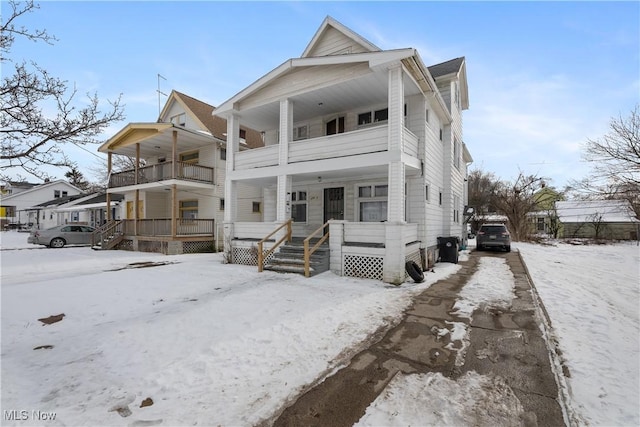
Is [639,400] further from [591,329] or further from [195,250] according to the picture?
[195,250]

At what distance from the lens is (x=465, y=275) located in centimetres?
956

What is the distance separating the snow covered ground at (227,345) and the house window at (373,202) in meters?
3.65

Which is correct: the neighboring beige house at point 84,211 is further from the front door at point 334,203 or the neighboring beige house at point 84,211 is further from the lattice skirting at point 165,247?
the front door at point 334,203

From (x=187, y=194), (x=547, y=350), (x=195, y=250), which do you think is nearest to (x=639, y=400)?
(x=547, y=350)

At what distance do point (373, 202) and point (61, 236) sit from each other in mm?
21319

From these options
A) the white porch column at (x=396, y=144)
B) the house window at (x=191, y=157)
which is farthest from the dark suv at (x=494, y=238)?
the house window at (x=191, y=157)

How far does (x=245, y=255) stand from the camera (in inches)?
451

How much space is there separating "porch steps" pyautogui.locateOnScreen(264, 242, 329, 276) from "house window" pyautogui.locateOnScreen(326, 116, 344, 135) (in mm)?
5246

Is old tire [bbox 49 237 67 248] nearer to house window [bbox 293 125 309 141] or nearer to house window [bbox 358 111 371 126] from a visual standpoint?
house window [bbox 293 125 309 141]

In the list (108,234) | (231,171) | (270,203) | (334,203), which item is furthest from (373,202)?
(108,234)

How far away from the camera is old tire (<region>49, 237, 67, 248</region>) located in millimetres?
18547

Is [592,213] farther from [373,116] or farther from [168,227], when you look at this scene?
[168,227]

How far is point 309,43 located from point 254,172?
6576mm

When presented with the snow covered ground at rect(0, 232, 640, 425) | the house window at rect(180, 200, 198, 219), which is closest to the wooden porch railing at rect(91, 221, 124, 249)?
the house window at rect(180, 200, 198, 219)
